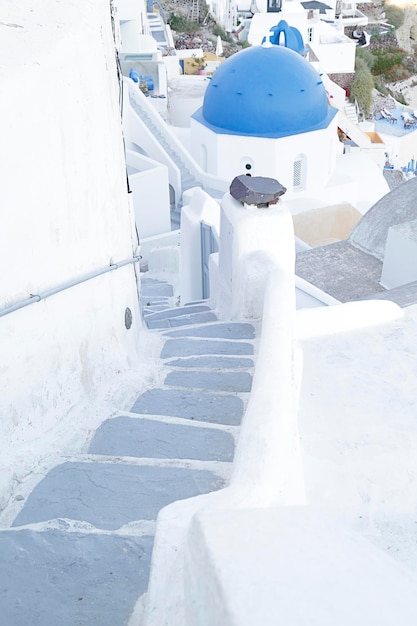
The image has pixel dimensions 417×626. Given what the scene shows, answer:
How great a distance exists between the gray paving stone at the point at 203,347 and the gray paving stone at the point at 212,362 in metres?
0.12

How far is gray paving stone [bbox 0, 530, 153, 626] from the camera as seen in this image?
2191 mm

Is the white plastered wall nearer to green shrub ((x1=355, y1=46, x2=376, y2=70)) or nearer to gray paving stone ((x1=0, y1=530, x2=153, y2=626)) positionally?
gray paving stone ((x1=0, y1=530, x2=153, y2=626))

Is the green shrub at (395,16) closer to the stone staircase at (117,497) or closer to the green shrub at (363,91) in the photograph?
the green shrub at (363,91)

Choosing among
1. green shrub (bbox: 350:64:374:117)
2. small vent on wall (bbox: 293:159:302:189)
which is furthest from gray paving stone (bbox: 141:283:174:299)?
green shrub (bbox: 350:64:374:117)

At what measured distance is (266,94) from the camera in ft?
45.3

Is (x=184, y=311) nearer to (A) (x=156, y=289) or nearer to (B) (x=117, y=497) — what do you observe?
(B) (x=117, y=497)

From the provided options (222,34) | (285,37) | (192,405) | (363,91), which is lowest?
(363,91)

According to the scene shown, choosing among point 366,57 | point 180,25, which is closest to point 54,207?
point 180,25

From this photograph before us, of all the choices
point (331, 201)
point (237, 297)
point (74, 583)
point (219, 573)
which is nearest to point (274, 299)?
point (237, 297)

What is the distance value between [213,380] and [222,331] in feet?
2.83

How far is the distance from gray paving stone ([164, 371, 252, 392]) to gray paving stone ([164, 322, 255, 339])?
26.9 inches

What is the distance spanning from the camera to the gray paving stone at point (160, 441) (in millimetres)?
3039

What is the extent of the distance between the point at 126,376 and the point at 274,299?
96 cm

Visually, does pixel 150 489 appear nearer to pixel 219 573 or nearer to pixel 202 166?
pixel 219 573
